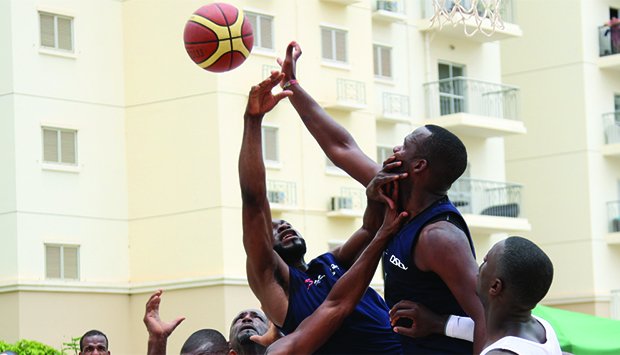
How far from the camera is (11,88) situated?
33750mm

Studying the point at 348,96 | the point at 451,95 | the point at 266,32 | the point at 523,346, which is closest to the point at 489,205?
the point at 451,95

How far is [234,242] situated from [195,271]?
1.23 meters

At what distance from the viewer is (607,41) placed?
1821 inches

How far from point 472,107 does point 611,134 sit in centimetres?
591

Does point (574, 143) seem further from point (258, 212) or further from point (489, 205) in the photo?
point (258, 212)

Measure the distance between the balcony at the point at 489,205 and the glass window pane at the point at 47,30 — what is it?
12982 mm

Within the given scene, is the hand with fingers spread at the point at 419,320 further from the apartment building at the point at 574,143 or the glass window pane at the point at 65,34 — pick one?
the apartment building at the point at 574,143

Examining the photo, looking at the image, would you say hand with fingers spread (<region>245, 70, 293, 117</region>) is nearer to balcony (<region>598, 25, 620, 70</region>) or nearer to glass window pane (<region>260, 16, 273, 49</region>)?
glass window pane (<region>260, 16, 273, 49</region>)

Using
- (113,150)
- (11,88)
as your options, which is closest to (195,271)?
(113,150)

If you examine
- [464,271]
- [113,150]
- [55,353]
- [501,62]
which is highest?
[501,62]

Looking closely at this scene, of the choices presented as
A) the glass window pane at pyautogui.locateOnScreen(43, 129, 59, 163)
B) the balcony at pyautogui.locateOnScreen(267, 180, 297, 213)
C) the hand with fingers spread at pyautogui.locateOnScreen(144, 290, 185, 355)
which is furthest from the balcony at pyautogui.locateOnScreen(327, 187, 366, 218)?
the hand with fingers spread at pyautogui.locateOnScreen(144, 290, 185, 355)

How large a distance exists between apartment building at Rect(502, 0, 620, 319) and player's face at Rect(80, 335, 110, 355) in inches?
1332

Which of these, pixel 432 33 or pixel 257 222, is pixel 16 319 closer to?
pixel 432 33

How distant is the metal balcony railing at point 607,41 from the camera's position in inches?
1811
